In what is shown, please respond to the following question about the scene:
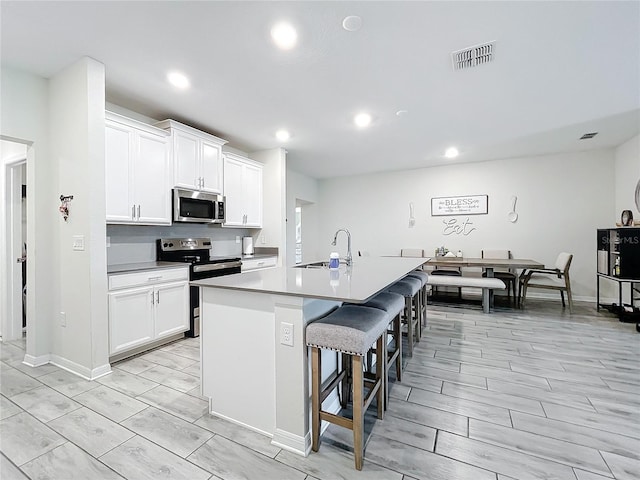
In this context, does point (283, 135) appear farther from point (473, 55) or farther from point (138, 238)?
point (473, 55)

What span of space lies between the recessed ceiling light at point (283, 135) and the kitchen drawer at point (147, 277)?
7.27ft

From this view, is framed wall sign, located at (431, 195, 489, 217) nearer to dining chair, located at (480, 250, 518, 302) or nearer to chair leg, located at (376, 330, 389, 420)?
dining chair, located at (480, 250, 518, 302)

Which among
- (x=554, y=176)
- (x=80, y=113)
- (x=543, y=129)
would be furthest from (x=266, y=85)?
(x=554, y=176)

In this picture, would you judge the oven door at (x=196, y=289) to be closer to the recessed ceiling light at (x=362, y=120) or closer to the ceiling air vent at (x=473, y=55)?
the recessed ceiling light at (x=362, y=120)

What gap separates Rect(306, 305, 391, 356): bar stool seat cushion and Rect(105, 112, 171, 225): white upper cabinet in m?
2.45

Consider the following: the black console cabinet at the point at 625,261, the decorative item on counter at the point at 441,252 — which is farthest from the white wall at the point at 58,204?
the black console cabinet at the point at 625,261

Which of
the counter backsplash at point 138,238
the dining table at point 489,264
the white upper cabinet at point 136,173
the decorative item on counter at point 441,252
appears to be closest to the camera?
the white upper cabinet at point 136,173

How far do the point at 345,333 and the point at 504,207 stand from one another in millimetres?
5514

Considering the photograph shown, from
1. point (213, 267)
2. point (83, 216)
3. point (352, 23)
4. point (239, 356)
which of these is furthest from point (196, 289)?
point (352, 23)

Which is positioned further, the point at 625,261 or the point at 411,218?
the point at 411,218

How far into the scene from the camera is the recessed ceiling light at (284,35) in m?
2.03

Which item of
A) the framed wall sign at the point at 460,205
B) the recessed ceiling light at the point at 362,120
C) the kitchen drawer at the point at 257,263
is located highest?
the recessed ceiling light at the point at 362,120

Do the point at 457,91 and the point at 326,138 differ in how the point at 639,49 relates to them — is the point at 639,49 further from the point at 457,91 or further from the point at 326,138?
the point at 326,138

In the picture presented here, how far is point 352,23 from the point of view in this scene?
1966 millimetres
